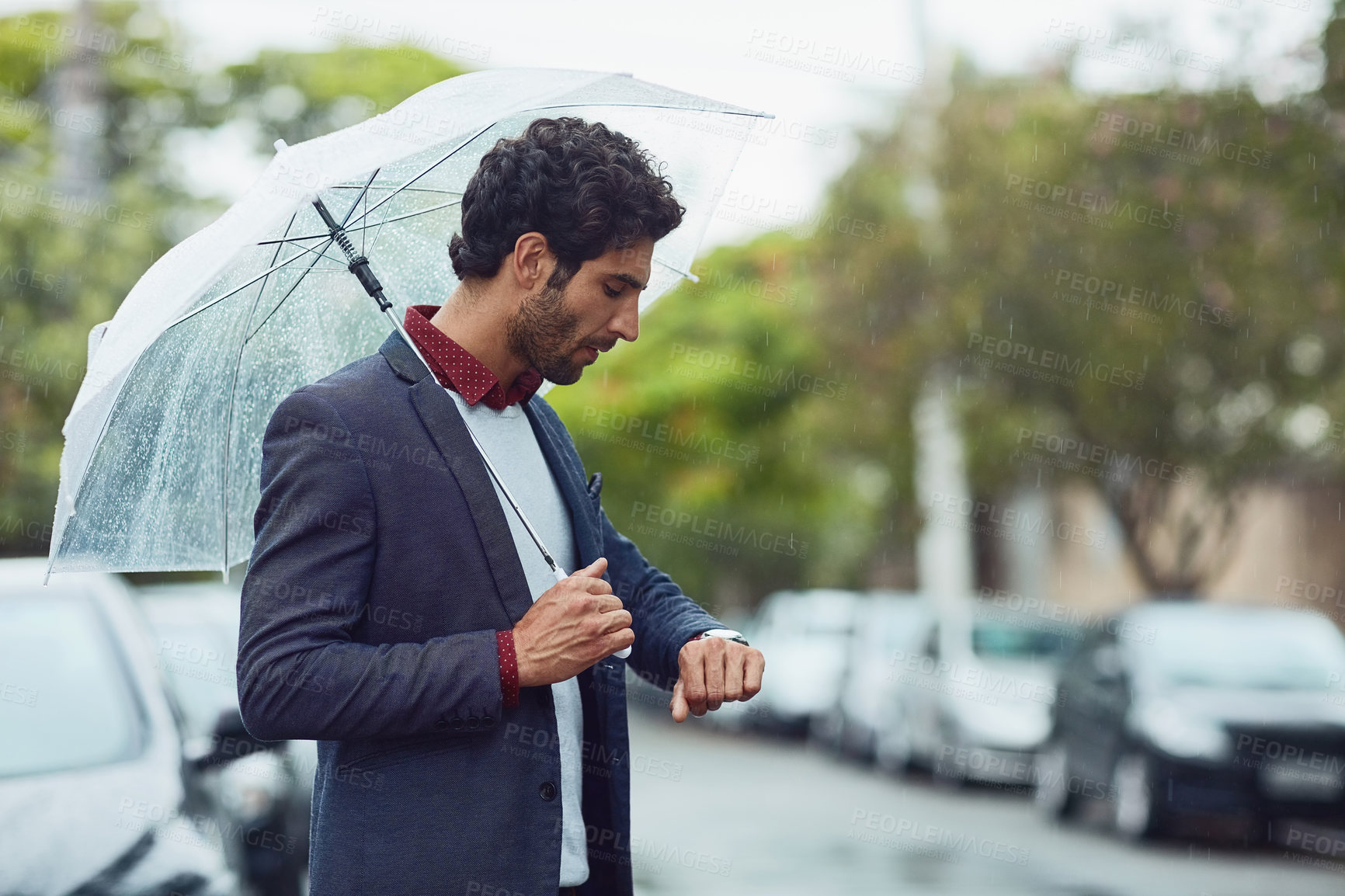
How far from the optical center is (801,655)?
24.2 metres

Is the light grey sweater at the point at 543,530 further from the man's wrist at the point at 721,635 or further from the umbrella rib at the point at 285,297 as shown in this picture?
the umbrella rib at the point at 285,297

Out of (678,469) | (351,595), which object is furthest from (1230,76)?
(678,469)

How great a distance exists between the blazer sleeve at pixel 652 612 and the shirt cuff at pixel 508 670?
1.37ft

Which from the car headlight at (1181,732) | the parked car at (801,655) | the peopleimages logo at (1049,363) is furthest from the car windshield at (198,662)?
the parked car at (801,655)

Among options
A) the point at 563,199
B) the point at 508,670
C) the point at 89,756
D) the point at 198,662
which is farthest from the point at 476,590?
the point at 198,662

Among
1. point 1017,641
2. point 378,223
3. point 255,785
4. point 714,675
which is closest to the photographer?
point 714,675

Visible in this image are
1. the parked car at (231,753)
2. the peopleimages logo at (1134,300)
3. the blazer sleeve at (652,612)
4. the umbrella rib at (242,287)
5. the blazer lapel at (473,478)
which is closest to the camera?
the blazer lapel at (473,478)

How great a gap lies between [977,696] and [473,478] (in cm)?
1293

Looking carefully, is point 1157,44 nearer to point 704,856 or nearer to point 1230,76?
point 1230,76

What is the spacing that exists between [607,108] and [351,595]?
1.12 meters

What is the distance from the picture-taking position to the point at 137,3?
22734mm

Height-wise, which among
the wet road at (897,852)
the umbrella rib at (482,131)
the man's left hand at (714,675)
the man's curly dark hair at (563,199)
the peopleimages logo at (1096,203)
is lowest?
the wet road at (897,852)

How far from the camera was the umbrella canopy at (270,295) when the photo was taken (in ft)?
8.84

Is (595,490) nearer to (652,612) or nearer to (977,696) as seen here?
(652,612)
